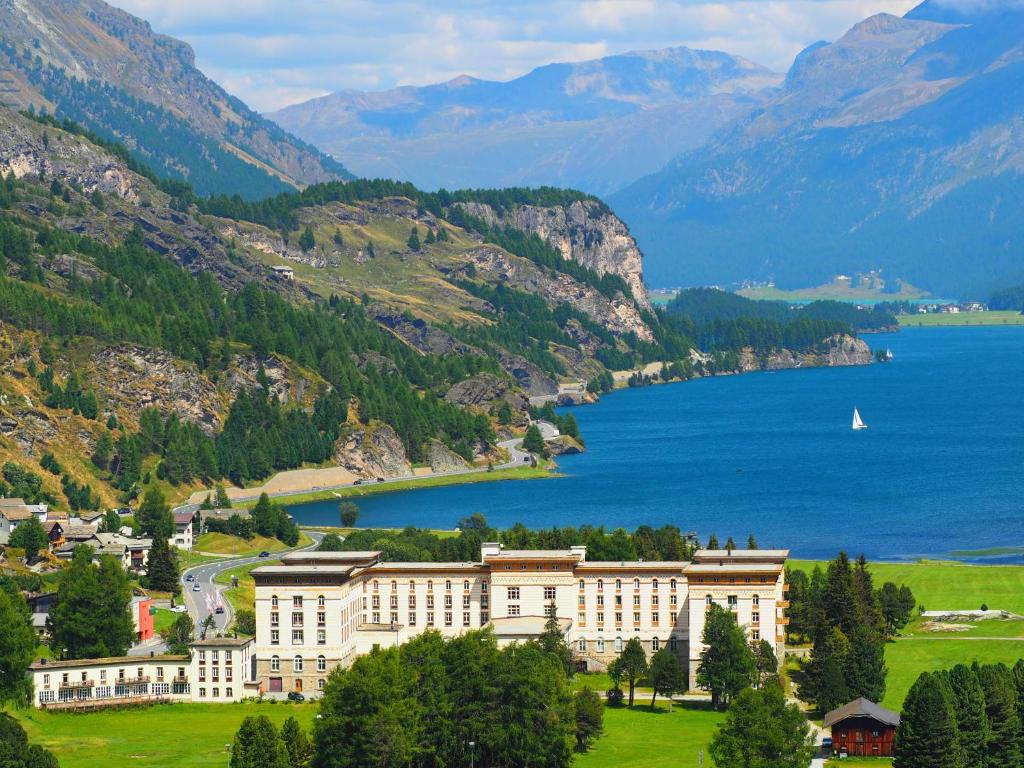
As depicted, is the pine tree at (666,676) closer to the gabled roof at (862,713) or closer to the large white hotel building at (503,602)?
the large white hotel building at (503,602)

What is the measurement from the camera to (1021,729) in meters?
103

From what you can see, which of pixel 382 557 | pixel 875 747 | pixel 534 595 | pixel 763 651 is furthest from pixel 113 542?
pixel 875 747

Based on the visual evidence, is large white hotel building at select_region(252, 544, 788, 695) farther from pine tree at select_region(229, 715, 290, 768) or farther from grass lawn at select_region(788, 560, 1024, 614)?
pine tree at select_region(229, 715, 290, 768)

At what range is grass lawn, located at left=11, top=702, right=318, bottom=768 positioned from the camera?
345 ft

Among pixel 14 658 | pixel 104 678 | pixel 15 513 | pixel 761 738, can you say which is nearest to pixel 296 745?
pixel 761 738

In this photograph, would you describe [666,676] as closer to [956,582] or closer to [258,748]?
[258,748]

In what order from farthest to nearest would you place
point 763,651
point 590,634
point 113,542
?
point 113,542, point 590,634, point 763,651

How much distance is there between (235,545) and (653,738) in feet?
265

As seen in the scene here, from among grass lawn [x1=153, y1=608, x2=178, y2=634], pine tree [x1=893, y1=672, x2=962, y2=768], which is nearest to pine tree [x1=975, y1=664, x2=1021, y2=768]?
pine tree [x1=893, y1=672, x2=962, y2=768]

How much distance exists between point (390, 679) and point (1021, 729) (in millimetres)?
29781

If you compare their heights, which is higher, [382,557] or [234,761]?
[382,557]

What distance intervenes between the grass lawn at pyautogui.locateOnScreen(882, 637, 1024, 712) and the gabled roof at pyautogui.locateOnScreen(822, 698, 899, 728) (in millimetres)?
8273

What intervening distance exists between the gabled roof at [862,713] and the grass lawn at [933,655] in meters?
8.27

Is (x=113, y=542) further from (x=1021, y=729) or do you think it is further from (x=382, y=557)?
(x=1021, y=729)
